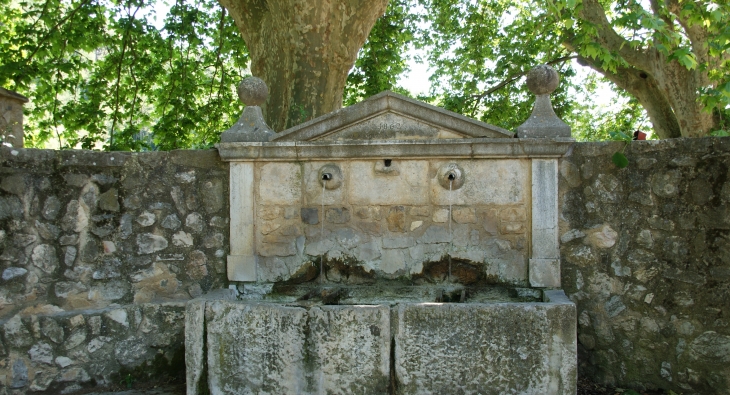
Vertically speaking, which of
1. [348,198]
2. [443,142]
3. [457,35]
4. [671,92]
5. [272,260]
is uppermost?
[457,35]

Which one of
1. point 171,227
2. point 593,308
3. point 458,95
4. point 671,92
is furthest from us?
point 458,95

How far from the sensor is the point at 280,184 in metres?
4.09

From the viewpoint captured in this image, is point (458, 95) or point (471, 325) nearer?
point (471, 325)

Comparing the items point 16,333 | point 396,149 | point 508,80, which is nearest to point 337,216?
point 396,149

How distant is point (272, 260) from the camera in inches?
161

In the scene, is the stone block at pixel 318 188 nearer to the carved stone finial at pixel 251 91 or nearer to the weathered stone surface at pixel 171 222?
the carved stone finial at pixel 251 91

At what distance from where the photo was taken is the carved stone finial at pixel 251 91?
4051 mm

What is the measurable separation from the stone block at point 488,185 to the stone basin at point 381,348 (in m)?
1.02

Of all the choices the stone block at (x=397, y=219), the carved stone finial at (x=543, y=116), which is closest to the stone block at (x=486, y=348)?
the stone block at (x=397, y=219)

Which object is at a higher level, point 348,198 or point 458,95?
point 458,95

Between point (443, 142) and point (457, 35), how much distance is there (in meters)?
7.63

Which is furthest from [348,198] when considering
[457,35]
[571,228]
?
[457,35]

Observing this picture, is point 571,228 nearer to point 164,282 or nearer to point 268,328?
point 268,328

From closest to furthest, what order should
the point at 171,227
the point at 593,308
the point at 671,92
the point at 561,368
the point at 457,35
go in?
1. the point at 561,368
2. the point at 593,308
3. the point at 171,227
4. the point at 671,92
5. the point at 457,35
